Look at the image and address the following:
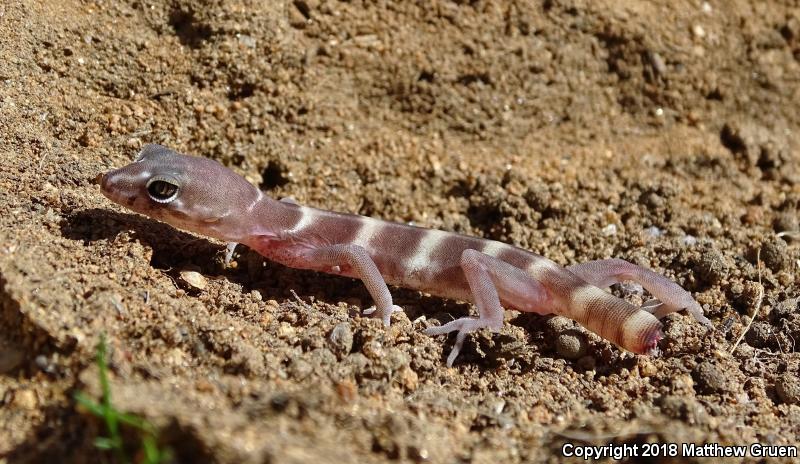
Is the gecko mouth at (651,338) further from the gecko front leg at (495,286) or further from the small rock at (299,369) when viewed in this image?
the small rock at (299,369)

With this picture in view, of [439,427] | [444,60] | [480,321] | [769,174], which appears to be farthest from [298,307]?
[769,174]

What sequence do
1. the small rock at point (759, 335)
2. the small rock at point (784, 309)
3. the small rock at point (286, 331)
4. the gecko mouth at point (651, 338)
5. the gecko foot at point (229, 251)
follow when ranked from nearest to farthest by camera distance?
the small rock at point (286, 331) → the gecko mouth at point (651, 338) → the small rock at point (759, 335) → the small rock at point (784, 309) → the gecko foot at point (229, 251)

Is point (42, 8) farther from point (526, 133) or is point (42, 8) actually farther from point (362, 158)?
point (526, 133)

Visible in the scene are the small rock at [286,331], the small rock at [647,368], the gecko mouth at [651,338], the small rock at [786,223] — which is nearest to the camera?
the small rock at [286,331]

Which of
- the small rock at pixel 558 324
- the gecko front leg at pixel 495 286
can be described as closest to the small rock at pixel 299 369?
the gecko front leg at pixel 495 286

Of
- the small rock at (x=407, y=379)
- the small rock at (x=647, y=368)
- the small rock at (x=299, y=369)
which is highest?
the small rock at (x=299, y=369)

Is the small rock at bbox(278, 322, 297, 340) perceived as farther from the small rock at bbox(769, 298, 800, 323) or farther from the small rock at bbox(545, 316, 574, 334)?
the small rock at bbox(769, 298, 800, 323)

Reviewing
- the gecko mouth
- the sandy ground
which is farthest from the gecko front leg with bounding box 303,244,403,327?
the gecko mouth
